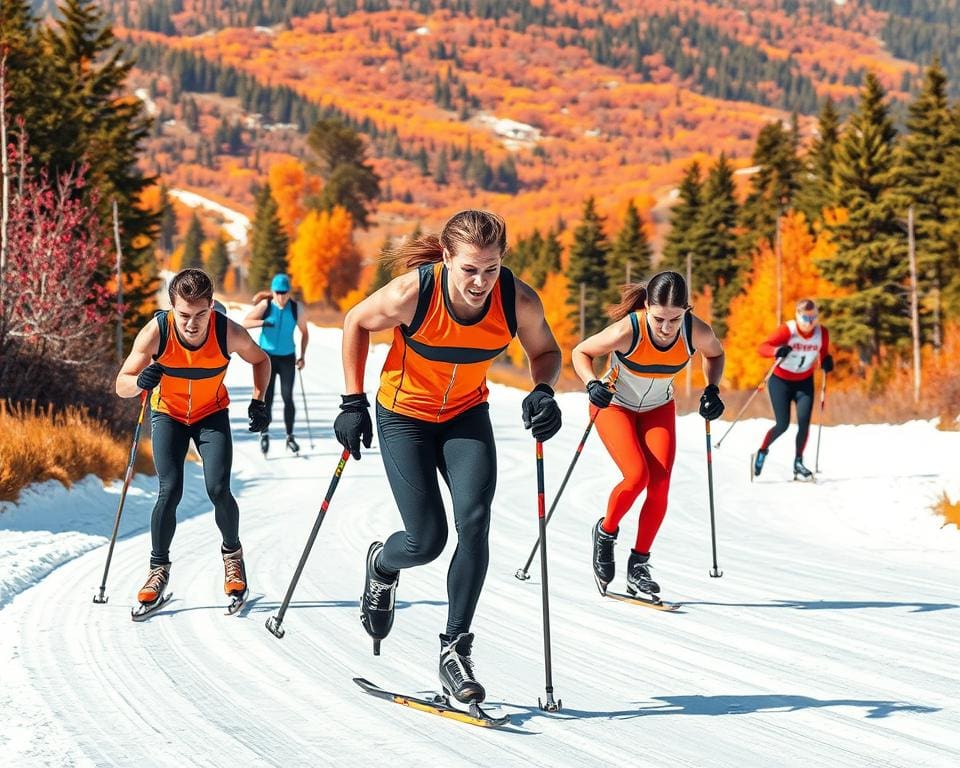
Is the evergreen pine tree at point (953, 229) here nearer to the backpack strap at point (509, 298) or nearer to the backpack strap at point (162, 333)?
the backpack strap at point (162, 333)

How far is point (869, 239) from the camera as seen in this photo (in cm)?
5066

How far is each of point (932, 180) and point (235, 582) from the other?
46894mm

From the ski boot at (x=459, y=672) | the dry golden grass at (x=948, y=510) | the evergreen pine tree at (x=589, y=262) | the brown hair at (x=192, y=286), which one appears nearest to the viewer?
the ski boot at (x=459, y=672)

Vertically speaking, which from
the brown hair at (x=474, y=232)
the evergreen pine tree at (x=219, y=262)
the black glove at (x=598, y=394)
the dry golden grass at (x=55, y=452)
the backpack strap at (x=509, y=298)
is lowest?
the evergreen pine tree at (x=219, y=262)

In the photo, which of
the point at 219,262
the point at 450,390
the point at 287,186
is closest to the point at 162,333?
the point at 450,390

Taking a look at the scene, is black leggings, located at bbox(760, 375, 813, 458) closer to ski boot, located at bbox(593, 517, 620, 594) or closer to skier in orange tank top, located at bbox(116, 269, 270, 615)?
ski boot, located at bbox(593, 517, 620, 594)

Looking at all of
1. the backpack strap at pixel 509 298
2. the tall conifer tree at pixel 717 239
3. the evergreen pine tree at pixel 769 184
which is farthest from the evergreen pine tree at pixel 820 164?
the backpack strap at pixel 509 298

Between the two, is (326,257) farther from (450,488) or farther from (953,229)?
(450,488)

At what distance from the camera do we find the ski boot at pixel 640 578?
756cm

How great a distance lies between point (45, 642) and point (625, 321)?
163 inches

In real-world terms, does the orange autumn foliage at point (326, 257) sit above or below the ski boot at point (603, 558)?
below

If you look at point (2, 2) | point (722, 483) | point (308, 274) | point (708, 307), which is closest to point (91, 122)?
point (2, 2)

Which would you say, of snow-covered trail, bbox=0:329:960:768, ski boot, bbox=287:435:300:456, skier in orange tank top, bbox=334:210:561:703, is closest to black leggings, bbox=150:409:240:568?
snow-covered trail, bbox=0:329:960:768

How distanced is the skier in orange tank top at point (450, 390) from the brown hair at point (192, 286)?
1629 mm
